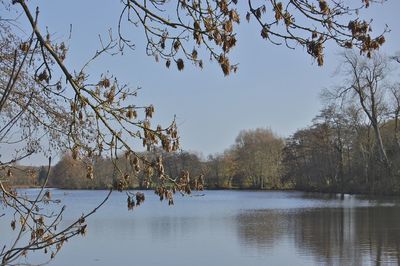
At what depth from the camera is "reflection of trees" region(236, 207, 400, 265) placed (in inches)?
570

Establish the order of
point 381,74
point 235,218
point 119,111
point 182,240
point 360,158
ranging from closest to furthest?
point 119,111
point 182,240
point 235,218
point 381,74
point 360,158

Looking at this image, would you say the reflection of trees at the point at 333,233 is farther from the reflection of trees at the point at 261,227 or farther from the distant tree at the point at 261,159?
the distant tree at the point at 261,159

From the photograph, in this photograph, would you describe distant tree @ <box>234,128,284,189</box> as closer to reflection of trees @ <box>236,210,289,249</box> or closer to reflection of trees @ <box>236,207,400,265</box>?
reflection of trees @ <box>236,210,289,249</box>

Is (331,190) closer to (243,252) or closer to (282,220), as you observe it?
(282,220)

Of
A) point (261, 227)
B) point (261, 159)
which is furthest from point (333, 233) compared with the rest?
point (261, 159)

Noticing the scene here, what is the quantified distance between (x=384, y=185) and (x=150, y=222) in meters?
23.6

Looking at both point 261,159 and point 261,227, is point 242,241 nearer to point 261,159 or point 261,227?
point 261,227

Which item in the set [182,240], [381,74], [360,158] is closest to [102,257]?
[182,240]

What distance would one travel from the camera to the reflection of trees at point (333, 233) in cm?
1448

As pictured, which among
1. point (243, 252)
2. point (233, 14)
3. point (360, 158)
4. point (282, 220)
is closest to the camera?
point (233, 14)

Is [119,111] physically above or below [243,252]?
above

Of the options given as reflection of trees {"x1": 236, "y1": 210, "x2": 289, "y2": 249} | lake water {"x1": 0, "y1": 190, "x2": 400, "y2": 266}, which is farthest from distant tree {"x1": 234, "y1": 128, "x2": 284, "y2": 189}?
lake water {"x1": 0, "y1": 190, "x2": 400, "y2": 266}

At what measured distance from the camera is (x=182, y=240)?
60.6 ft

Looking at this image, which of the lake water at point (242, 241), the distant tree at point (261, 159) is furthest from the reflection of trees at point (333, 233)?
the distant tree at point (261, 159)
